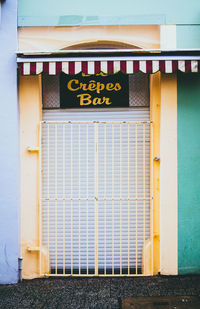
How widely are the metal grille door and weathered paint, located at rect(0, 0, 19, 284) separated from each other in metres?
0.58

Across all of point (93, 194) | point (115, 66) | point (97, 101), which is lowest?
point (93, 194)

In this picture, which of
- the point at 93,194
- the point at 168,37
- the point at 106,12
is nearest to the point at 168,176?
the point at 93,194

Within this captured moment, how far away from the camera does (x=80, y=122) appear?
5.78 meters

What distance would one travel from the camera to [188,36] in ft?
18.3

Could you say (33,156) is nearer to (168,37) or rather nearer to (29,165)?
(29,165)

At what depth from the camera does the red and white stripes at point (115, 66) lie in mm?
5223

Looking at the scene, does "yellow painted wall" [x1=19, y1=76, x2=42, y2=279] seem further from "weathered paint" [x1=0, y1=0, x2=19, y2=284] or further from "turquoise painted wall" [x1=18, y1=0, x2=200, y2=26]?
"turquoise painted wall" [x1=18, y1=0, x2=200, y2=26]

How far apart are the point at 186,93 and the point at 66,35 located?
7.80 ft

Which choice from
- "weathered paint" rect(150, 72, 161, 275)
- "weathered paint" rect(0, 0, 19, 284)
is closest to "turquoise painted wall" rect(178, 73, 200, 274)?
"weathered paint" rect(150, 72, 161, 275)

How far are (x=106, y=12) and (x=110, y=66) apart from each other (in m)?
1.12

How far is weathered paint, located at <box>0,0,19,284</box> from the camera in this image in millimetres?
5527

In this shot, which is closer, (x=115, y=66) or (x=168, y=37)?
(x=115, y=66)

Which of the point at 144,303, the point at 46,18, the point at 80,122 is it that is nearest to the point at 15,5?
the point at 46,18

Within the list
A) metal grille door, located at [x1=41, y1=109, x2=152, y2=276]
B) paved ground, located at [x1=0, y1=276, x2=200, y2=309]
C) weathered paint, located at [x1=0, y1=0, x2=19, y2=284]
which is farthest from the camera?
metal grille door, located at [x1=41, y1=109, x2=152, y2=276]
